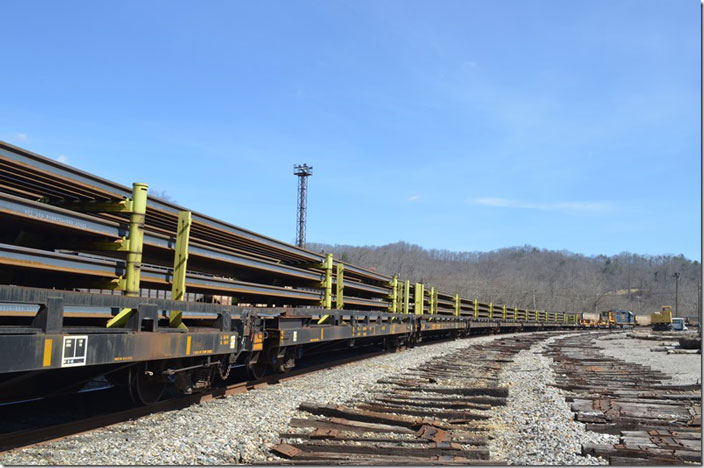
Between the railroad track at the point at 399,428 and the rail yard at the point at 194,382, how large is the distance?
22mm

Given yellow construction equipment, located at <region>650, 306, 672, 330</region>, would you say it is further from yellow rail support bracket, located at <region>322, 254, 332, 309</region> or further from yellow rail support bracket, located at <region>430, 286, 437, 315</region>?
yellow rail support bracket, located at <region>322, 254, 332, 309</region>

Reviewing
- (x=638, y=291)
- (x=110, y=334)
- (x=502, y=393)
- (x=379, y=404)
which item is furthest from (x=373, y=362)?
(x=638, y=291)

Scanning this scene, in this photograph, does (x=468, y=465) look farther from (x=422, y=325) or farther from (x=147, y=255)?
(x=422, y=325)

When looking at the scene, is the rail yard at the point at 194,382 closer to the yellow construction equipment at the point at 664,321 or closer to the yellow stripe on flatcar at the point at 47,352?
the yellow stripe on flatcar at the point at 47,352

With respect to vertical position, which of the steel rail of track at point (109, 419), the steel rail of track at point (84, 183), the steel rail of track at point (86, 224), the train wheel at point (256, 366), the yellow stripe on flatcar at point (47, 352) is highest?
the steel rail of track at point (84, 183)

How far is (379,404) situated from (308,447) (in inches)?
94.1

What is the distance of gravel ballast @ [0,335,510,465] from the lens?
→ 498 cm

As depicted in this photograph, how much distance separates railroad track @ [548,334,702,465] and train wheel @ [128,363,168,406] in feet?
14.8

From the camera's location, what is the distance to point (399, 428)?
6.51 m

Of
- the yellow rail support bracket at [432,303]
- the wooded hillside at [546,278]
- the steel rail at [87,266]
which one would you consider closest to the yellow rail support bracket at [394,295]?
the yellow rail support bracket at [432,303]

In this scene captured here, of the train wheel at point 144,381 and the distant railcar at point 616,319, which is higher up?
the train wheel at point 144,381

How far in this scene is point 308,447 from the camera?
5.55 m

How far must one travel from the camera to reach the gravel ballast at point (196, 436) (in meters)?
4.98

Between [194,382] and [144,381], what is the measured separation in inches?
34.4
